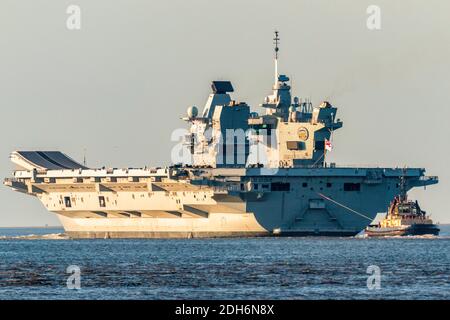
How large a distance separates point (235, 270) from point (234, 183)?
36358mm

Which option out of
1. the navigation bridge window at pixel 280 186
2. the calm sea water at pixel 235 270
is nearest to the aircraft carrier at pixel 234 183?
the navigation bridge window at pixel 280 186

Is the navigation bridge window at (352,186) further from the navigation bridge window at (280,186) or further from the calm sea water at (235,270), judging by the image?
the calm sea water at (235,270)

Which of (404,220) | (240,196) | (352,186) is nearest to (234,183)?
(240,196)

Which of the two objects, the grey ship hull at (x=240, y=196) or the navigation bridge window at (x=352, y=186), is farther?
the navigation bridge window at (x=352, y=186)

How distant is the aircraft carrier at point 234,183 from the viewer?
3760 inches

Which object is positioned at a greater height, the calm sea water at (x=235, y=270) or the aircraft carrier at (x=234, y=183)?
the aircraft carrier at (x=234, y=183)

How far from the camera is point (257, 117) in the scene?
103562 mm

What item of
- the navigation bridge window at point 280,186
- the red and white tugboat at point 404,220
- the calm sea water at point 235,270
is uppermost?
the navigation bridge window at point 280,186

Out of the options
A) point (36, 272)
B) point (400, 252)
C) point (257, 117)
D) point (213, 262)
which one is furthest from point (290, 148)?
point (36, 272)

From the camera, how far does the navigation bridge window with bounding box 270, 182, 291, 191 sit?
95.3 metres

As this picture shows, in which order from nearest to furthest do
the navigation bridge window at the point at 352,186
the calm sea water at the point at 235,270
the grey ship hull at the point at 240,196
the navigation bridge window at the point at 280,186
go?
the calm sea water at the point at 235,270 < the grey ship hull at the point at 240,196 < the navigation bridge window at the point at 280,186 < the navigation bridge window at the point at 352,186

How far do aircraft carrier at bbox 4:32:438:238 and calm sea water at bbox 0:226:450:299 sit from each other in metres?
4.59

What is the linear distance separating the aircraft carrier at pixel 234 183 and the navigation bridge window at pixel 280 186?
7cm

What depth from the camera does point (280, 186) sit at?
95.4 metres
